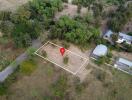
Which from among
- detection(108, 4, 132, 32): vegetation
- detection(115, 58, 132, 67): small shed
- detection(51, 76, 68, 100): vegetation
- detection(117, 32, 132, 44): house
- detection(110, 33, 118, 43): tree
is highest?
detection(108, 4, 132, 32): vegetation

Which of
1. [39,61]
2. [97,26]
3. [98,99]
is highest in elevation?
[97,26]

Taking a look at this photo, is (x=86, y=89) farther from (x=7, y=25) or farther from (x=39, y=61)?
(x=7, y=25)

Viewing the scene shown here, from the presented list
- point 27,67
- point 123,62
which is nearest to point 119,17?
point 123,62

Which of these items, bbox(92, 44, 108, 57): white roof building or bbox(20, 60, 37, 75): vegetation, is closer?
bbox(20, 60, 37, 75): vegetation

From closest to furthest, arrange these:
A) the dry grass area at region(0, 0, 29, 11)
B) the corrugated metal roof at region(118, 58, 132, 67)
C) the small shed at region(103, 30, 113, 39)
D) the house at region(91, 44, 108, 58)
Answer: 1. the corrugated metal roof at region(118, 58, 132, 67)
2. the house at region(91, 44, 108, 58)
3. the small shed at region(103, 30, 113, 39)
4. the dry grass area at region(0, 0, 29, 11)

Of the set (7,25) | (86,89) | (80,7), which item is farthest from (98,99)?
(80,7)

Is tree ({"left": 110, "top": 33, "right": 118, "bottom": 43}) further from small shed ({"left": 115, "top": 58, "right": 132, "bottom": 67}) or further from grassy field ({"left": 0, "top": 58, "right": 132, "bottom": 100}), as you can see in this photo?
grassy field ({"left": 0, "top": 58, "right": 132, "bottom": 100})

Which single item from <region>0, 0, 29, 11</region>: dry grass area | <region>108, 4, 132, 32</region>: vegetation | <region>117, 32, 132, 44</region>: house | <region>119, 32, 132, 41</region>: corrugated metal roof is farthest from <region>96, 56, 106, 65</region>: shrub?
<region>0, 0, 29, 11</region>: dry grass area

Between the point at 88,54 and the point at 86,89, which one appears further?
the point at 88,54
